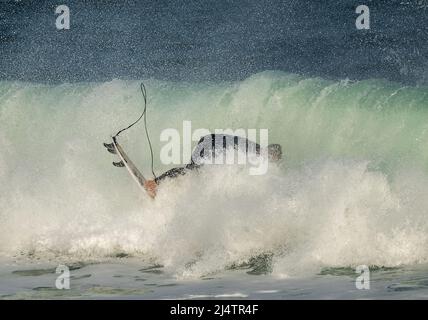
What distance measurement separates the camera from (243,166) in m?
11.6

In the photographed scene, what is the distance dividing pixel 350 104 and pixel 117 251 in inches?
296

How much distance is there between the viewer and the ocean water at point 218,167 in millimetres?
10164

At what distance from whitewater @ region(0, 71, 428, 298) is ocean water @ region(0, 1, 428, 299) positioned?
0.10ft

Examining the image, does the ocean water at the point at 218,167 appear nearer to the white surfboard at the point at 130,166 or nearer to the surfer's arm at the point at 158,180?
the surfer's arm at the point at 158,180

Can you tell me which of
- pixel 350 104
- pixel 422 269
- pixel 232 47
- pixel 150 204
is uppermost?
pixel 232 47

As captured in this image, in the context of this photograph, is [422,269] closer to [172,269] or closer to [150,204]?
[172,269]

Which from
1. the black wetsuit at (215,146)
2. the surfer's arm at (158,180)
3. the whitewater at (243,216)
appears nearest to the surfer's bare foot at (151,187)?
the surfer's arm at (158,180)

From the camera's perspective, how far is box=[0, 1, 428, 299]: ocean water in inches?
400

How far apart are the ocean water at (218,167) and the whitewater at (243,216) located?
0.03 meters

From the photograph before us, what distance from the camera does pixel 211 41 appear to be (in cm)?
2377

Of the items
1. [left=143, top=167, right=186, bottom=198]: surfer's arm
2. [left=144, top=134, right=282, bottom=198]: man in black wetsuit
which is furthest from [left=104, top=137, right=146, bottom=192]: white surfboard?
[left=144, top=134, right=282, bottom=198]: man in black wetsuit

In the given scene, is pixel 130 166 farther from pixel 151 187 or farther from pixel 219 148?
pixel 219 148

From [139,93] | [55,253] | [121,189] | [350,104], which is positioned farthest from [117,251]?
[139,93]

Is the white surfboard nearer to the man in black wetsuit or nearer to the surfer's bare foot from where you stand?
the surfer's bare foot
